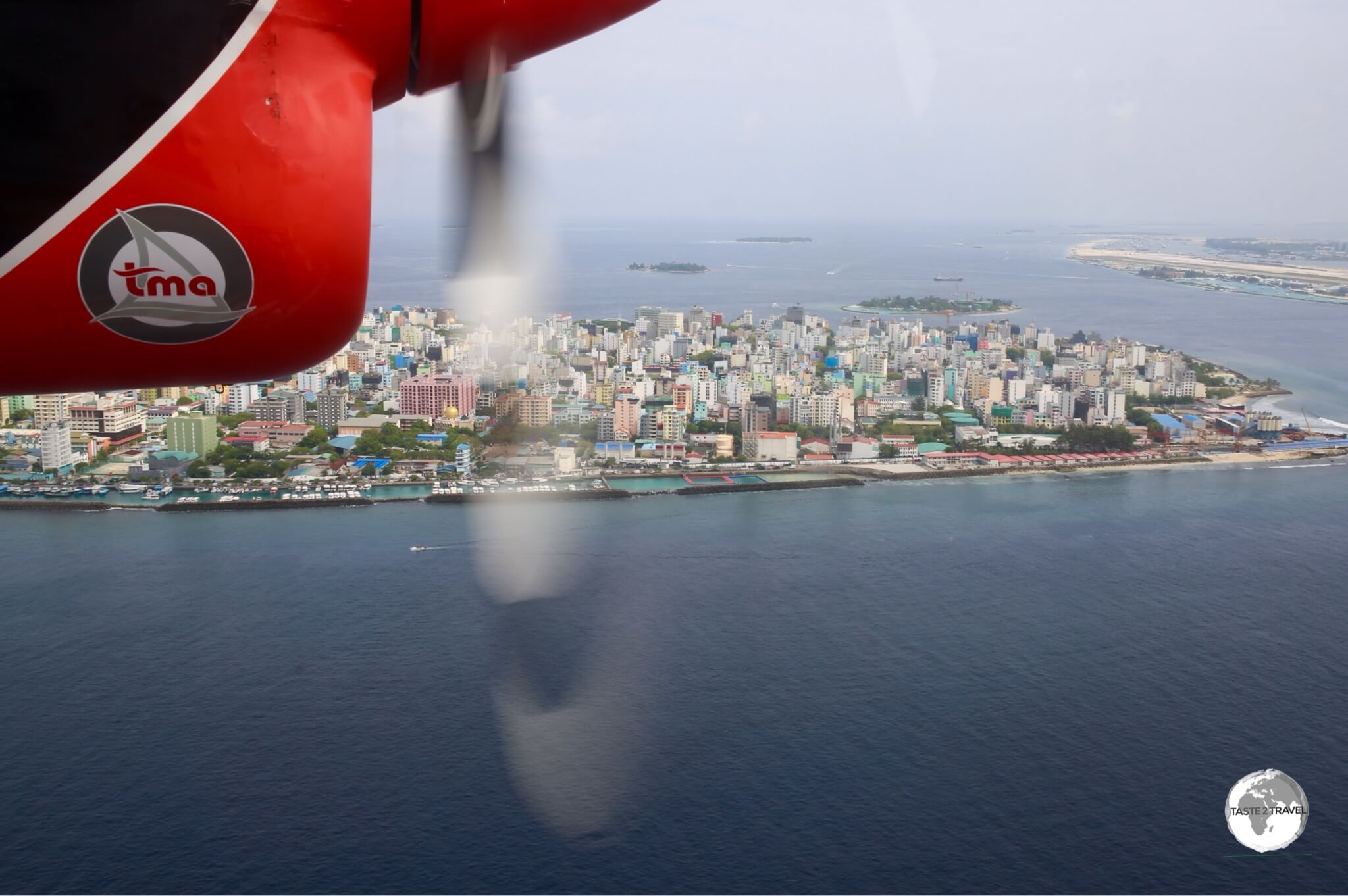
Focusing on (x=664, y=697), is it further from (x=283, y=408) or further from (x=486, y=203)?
(x=283, y=408)

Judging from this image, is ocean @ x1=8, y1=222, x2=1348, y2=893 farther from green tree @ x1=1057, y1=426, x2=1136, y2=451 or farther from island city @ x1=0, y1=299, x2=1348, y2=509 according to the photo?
green tree @ x1=1057, y1=426, x2=1136, y2=451

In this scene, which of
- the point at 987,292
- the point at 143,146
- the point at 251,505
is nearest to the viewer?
the point at 143,146

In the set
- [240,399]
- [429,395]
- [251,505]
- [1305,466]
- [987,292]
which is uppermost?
[987,292]

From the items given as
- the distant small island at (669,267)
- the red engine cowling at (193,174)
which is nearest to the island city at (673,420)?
the red engine cowling at (193,174)

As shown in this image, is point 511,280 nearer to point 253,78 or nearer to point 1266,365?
point 253,78

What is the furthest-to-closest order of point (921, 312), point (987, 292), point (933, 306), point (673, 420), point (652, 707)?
point (987, 292)
point (933, 306)
point (921, 312)
point (673, 420)
point (652, 707)

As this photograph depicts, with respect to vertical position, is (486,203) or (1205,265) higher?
(1205,265)

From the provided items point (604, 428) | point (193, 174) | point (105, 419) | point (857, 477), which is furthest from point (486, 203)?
point (604, 428)

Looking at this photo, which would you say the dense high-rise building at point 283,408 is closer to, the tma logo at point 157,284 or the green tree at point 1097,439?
the green tree at point 1097,439
